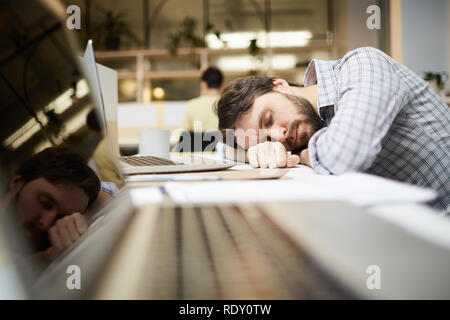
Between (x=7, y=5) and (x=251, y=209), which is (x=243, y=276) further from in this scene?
(x=7, y=5)

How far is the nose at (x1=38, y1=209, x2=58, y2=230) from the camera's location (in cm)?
21

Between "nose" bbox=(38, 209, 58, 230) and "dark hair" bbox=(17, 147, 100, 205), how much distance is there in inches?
1.1

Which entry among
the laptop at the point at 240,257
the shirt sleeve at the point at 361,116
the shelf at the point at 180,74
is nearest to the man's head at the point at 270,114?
the shirt sleeve at the point at 361,116

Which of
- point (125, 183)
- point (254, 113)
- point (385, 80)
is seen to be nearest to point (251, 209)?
point (125, 183)

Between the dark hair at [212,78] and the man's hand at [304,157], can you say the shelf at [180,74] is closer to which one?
the dark hair at [212,78]

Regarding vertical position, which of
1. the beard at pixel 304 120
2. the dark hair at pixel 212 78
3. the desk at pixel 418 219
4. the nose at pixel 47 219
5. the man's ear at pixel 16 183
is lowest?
the nose at pixel 47 219

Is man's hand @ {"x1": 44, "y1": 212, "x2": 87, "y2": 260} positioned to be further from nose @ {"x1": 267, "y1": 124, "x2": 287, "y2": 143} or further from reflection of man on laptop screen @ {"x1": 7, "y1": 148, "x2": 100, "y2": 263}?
nose @ {"x1": 267, "y1": 124, "x2": 287, "y2": 143}

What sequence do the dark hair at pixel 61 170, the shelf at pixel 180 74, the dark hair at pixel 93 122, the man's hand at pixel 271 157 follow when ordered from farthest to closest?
the shelf at pixel 180 74, the man's hand at pixel 271 157, the dark hair at pixel 93 122, the dark hair at pixel 61 170

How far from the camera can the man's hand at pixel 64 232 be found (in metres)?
0.19

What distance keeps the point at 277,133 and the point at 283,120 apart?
0.02 metres

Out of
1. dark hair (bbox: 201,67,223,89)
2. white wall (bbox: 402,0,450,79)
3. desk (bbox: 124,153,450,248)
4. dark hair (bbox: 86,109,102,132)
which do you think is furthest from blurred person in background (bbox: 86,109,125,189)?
dark hair (bbox: 201,67,223,89)

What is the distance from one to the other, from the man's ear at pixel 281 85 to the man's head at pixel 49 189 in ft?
1.14

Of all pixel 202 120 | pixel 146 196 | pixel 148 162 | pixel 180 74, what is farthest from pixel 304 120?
pixel 180 74

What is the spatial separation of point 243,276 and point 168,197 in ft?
0.26
